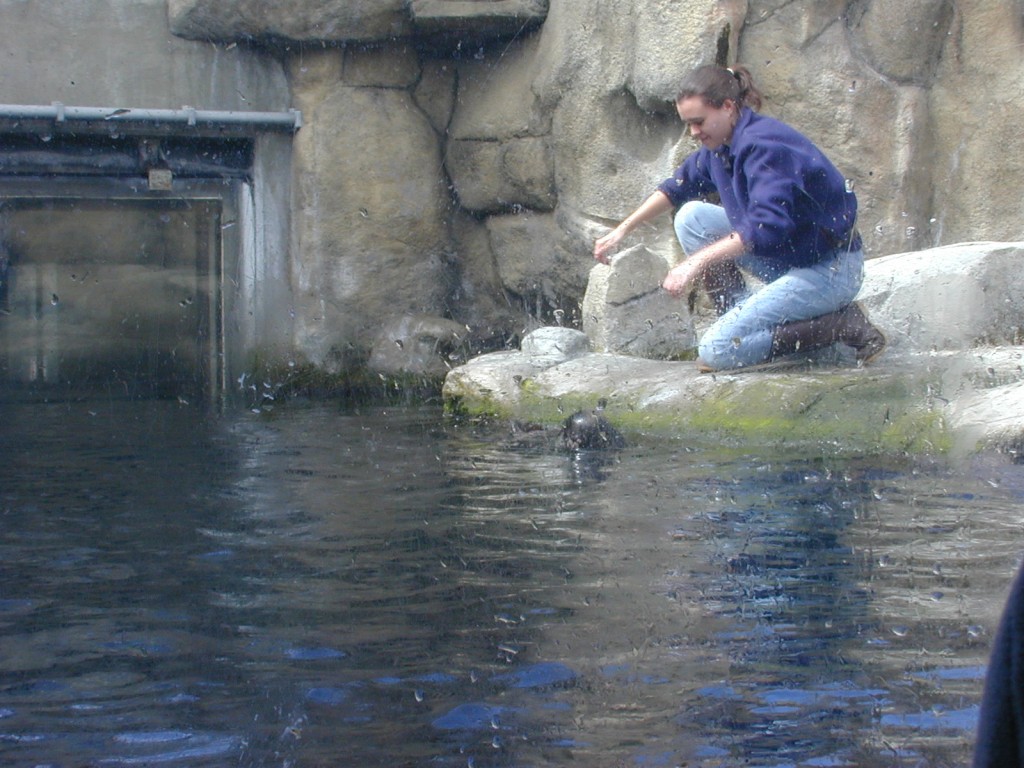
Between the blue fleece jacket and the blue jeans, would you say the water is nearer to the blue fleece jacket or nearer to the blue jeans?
the blue jeans

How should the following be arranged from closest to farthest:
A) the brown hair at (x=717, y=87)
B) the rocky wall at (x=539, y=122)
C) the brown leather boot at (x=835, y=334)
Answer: the brown hair at (x=717, y=87) < the brown leather boot at (x=835, y=334) < the rocky wall at (x=539, y=122)

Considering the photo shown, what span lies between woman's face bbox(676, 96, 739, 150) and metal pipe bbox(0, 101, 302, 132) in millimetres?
4208

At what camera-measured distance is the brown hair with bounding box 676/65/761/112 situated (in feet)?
17.3

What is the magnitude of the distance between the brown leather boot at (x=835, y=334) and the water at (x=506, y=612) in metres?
0.79

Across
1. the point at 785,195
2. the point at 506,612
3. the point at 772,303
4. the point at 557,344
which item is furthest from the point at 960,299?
the point at 506,612

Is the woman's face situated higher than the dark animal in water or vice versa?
the woman's face

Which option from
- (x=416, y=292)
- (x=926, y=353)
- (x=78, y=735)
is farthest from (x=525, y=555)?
(x=416, y=292)

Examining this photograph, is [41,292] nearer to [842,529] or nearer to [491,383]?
[491,383]

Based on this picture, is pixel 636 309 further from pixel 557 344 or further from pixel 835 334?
pixel 835 334

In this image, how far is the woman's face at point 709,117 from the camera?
5293mm

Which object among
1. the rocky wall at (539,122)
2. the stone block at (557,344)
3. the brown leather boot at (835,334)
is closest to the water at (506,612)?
the brown leather boot at (835,334)

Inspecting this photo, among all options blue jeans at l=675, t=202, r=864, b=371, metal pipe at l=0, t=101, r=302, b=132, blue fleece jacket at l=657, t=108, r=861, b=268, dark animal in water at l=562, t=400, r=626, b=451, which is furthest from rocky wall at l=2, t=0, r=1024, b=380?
dark animal in water at l=562, t=400, r=626, b=451

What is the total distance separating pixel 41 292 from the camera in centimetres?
1083

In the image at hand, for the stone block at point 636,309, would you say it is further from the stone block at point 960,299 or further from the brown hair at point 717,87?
the brown hair at point 717,87
